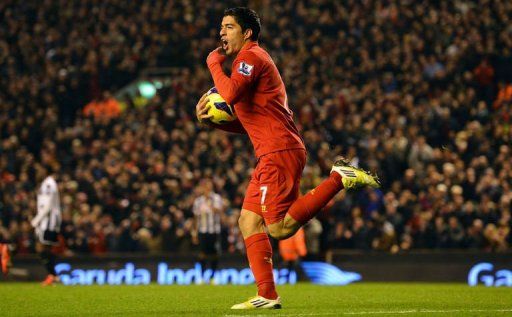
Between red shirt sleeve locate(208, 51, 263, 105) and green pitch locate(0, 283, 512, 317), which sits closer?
green pitch locate(0, 283, 512, 317)

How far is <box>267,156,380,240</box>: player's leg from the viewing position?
8.01 metres

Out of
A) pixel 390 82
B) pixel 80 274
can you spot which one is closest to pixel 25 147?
pixel 80 274

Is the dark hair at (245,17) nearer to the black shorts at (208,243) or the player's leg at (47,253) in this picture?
the player's leg at (47,253)

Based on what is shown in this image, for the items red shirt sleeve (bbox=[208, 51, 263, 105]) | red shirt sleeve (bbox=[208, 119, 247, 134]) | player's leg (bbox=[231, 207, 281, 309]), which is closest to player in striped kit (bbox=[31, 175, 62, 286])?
red shirt sleeve (bbox=[208, 119, 247, 134])

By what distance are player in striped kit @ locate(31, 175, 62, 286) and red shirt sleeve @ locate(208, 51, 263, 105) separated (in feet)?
30.8

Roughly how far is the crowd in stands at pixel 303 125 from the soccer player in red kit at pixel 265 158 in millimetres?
10828

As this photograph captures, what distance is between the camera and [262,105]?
8180 mm

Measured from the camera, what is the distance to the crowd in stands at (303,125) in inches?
764

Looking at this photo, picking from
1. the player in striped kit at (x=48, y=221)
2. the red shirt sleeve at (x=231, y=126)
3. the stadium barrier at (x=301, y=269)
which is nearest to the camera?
the red shirt sleeve at (x=231, y=126)

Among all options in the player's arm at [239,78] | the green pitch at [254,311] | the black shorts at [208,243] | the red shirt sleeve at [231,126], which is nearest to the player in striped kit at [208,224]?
the black shorts at [208,243]

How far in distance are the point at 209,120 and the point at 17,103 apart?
18.4m

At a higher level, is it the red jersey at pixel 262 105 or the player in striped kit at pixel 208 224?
the red jersey at pixel 262 105

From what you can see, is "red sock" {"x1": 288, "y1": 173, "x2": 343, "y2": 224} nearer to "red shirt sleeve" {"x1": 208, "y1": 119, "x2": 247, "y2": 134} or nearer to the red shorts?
the red shorts

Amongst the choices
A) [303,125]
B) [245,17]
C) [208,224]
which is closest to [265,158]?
[245,17]
